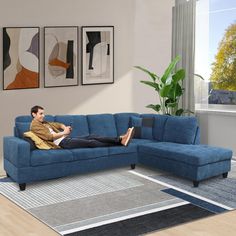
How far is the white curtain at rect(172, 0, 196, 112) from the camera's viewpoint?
24.0ft

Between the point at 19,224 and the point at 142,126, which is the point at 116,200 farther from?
the point at 142,126

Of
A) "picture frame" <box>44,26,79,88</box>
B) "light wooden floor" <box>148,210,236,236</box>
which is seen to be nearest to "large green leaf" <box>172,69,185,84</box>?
"picture frame" <box>44,26,79,88</box>

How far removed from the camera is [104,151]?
5562 mm

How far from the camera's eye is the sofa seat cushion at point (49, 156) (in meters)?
5.00

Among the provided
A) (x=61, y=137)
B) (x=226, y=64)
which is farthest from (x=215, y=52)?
(x=61, y=137)

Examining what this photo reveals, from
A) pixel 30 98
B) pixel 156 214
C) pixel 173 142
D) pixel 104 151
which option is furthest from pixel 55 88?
pixel 156 214

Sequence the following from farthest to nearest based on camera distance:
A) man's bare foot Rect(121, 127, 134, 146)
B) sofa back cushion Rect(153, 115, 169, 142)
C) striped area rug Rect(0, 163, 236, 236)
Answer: sofa back cushion Rect(153, 115, 169, 142)
man's bare foot Rect(121, 127, 134, 146)
striped area rug Rect(0, 163, 236, 236)

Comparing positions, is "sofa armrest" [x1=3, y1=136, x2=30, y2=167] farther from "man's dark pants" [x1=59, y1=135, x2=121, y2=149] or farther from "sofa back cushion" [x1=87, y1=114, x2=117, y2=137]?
"sofa back cushion" [x1=87, y1=114, x2=117, y2=137]

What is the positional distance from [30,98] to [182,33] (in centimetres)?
278

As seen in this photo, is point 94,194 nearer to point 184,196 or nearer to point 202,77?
point 184,196

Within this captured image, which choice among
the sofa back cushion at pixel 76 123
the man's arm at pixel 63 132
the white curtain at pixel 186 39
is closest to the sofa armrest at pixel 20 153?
the man's arm at pixel 63 132

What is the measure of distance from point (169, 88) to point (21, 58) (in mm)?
2147

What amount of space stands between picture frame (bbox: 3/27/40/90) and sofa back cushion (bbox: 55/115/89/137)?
74 cm

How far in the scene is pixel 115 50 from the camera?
22.9 feet
